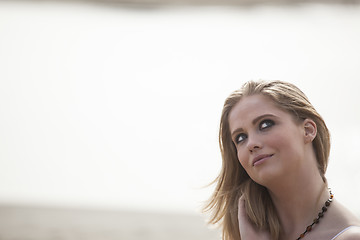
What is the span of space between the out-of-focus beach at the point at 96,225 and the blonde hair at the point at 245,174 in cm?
457

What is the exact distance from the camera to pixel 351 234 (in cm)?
146

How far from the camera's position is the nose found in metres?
1.61

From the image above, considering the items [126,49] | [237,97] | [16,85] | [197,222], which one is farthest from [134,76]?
[237,97]

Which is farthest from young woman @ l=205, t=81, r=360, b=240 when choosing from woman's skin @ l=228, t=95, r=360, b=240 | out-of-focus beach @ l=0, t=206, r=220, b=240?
out-of-focus beach @ l=0, t=206, r=220, b=240

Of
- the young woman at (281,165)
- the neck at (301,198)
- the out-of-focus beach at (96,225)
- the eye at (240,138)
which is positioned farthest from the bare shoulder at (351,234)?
the out-of-focus beach at (96,225)

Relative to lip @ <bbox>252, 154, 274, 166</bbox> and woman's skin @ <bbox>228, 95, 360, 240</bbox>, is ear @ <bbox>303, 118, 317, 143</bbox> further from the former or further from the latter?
lip @ <bbox>252, 154, 274, 166</bbox>

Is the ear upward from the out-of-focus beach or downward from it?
upward

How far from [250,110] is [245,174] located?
302 millimetres

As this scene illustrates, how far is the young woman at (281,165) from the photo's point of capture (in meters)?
1.59

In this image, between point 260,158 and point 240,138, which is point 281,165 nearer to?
point 260,158

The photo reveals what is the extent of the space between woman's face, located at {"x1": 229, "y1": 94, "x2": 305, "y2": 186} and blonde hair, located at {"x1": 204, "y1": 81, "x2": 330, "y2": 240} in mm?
47

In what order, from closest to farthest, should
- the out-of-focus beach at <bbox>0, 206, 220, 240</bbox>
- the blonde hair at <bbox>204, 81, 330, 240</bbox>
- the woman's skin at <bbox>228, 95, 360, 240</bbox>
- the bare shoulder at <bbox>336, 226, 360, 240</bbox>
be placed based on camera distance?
the bare shoulder at <bbox>336, 226, 360, 240</bbox>, the woman's skin at <bbox>228, 95, 360, 240</bbox>, the blonde hair at <bbox>204, 81, 330, 240</bbox>, the out-of-focus beach at <bbox>0, 206, 220, 240</bbox>

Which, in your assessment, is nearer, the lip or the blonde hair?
the lip

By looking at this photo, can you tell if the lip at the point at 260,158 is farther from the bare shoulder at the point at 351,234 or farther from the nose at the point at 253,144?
the bare shoulder at the point at 351,234
